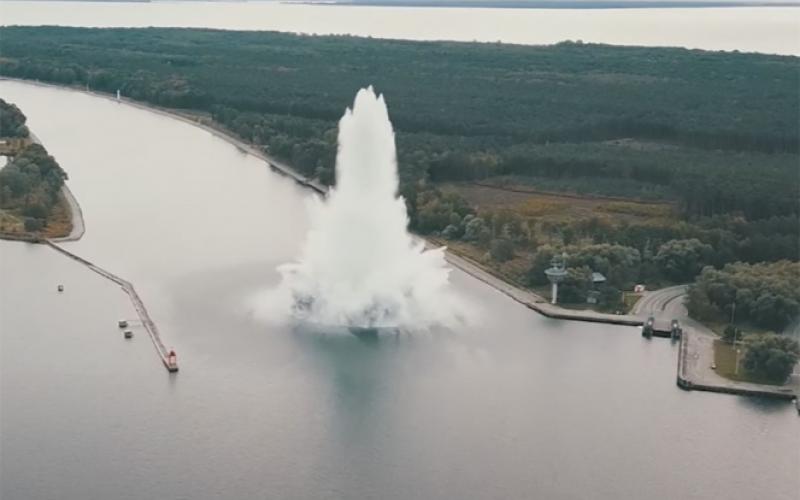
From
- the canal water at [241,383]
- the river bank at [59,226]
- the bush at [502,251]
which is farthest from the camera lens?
the river bank at [59,226]

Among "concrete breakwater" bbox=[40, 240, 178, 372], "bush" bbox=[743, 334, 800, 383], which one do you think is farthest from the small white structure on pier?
"concrete breakwater" bbox=[40, 240, 178, 372]

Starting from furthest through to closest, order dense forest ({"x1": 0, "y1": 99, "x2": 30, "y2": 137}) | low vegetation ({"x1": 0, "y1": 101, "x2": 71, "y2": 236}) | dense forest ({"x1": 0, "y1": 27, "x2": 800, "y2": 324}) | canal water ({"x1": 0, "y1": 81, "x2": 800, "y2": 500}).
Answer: dense forest ({"x1": 0, "y1": 99, "x2": 30, "y2": 137}), low vegetation ({"x1": 0, "y1": 101, "x2": 71, "y2": 236}), dense forest ({"x1": 0, "y1": 27, "x2": 800, "y2": 324}), canal water ({"x1": 0, "y1": 81, "x2": 800, "y2": 500})

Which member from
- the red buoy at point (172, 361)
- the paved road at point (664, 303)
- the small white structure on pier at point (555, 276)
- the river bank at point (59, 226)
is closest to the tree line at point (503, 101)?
the paved road at point (664, 303)

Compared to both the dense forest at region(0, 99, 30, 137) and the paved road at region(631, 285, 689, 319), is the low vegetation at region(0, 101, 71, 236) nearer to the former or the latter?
the dense forest at region(0, 99, 30, 137)

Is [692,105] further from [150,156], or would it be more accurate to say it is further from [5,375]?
[5,375]

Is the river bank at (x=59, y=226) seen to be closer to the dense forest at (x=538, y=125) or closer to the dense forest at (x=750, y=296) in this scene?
the dense forest at (x=538, y=125)

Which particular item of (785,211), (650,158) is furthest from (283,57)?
(785,211)
